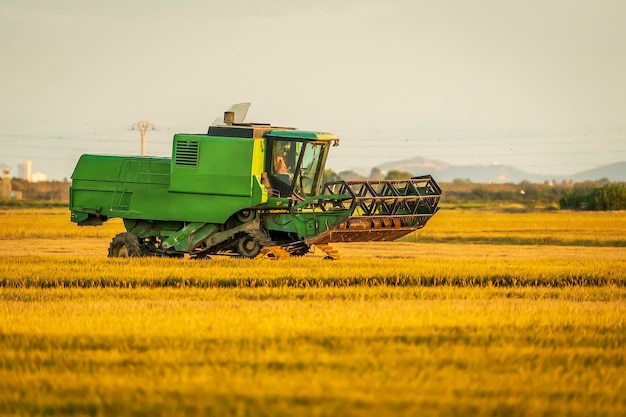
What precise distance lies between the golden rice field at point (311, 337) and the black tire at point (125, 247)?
1.26 m

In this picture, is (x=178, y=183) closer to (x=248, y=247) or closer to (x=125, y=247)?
(x=125, y=247)

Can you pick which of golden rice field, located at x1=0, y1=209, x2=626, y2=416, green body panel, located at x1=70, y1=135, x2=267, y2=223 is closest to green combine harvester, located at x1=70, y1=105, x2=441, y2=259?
green body panel, located at x1=70, y1=135, x2=267, y2=223

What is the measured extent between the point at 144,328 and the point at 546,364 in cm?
491

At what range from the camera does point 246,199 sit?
26.0 m

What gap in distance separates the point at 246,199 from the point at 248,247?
1112mm

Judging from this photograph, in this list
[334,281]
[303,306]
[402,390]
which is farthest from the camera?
[334,281]

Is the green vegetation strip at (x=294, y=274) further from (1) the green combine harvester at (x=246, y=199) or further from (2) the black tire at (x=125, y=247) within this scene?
(2) the black tire at (x=125, y=247)

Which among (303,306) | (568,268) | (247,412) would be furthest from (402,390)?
(568,268)

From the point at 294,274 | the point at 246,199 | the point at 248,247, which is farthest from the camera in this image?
the point at 248,247

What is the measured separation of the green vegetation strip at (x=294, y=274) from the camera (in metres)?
21.7

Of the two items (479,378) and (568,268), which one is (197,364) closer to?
(479,378)

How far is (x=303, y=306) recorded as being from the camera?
1780 cm

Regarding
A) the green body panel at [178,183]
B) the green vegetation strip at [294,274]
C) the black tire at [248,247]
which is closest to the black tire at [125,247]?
the green body panel at [178,183]

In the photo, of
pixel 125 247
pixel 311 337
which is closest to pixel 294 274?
pixel 125 247
